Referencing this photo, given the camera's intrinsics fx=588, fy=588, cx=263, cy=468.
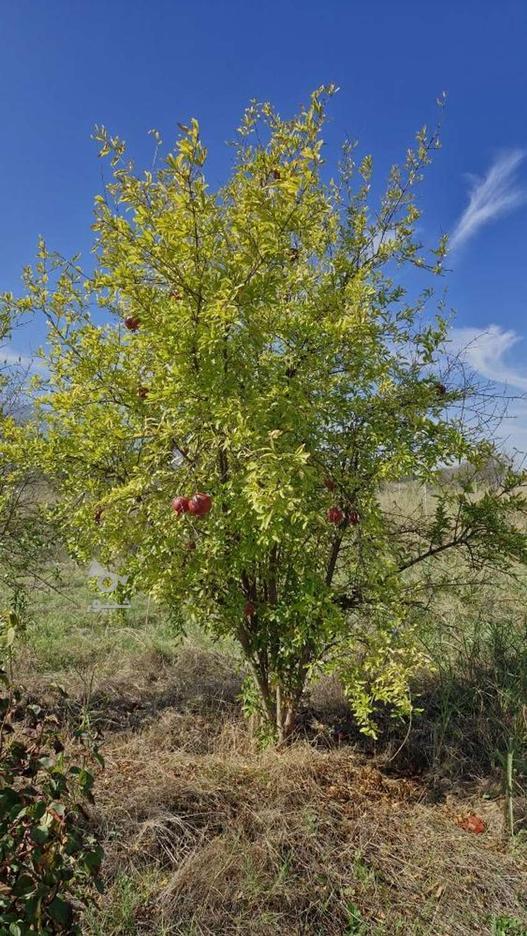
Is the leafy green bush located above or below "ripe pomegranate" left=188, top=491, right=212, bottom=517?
below

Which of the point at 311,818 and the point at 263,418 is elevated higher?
the point at 263,418

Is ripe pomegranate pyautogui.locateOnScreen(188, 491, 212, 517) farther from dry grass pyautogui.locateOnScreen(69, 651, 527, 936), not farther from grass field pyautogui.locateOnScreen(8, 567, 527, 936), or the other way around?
dry grass pyautogui.locateOnScreen(69, 651, 527, 936)

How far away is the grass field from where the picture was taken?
216cm

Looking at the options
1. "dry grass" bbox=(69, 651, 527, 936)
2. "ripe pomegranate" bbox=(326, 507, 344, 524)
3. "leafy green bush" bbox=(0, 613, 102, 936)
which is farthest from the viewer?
"ripe pomegranate" bbox=(326, 507, 344, 524)

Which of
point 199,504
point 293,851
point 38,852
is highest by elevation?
point 199,504

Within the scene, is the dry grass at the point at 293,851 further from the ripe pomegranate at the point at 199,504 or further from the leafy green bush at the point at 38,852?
the ripe pomegranate at the point at 199,504

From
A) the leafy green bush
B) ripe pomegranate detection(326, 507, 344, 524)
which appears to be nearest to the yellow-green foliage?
ripe pomegranate detection(326, 507, 344, 524)

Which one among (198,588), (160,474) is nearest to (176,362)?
(160,474)

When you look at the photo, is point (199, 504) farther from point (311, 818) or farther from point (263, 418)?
point (311, 818)

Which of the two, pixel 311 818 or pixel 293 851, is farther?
pixel 311 818

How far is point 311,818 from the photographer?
253 cm

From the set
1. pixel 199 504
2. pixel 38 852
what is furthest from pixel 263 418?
pixel 38 852

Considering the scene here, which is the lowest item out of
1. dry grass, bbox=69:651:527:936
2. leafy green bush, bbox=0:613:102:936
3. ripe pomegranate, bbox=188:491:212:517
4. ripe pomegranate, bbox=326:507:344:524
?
dry grass, bbox=69:651:527:936

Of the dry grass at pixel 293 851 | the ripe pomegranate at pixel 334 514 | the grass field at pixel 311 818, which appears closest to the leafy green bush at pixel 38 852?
the grass field at pixel 311 818
